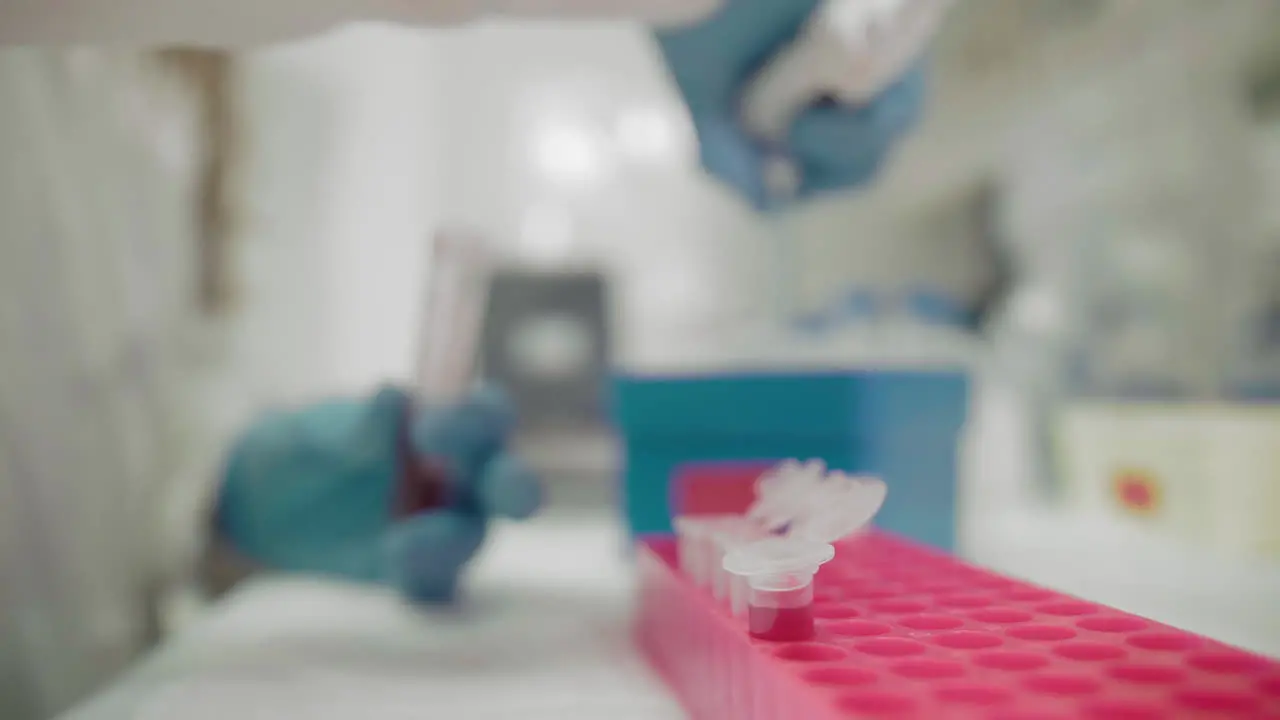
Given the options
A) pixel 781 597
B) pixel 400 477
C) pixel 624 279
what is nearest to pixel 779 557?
pixel 781 597

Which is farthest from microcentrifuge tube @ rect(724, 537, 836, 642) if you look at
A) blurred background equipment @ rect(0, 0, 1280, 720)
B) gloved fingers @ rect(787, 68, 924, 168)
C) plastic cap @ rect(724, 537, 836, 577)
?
gloved fingers @ rect(787, 68, 924, 168)

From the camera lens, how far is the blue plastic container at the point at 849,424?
0.57 metres

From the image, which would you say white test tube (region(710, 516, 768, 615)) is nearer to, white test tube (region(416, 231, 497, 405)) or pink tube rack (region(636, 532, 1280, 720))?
pink tube rack (region(636, 532, 1280, 720))

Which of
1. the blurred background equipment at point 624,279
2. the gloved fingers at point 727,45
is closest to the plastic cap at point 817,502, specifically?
the blurred background equipment at point 624,279

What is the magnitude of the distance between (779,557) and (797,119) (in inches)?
15.2

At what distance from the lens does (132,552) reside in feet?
1.72

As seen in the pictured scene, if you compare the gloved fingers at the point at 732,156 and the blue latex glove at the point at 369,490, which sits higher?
the gloved fingers at the point at 732,156

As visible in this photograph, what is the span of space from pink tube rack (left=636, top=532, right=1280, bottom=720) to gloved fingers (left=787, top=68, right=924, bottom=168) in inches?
12.8

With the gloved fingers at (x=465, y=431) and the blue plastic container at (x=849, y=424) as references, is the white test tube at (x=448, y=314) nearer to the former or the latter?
the gloved fingers at (x=465, y=431)

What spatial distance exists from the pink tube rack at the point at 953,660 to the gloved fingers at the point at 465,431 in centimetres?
21

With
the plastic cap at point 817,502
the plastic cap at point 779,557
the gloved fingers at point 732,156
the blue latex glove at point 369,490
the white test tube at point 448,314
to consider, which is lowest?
the blue latex glove at point 369,490

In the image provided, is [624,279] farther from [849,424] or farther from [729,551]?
[729,551]

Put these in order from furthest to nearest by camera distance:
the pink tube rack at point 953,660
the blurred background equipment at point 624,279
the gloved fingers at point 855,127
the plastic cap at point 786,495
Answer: the gloved fingers at point 855,127, the blurred background equipment at point 624,279, the plastic cap at point 786,495, the pink tube rack at point 953,660

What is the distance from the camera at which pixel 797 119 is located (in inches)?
22.9
